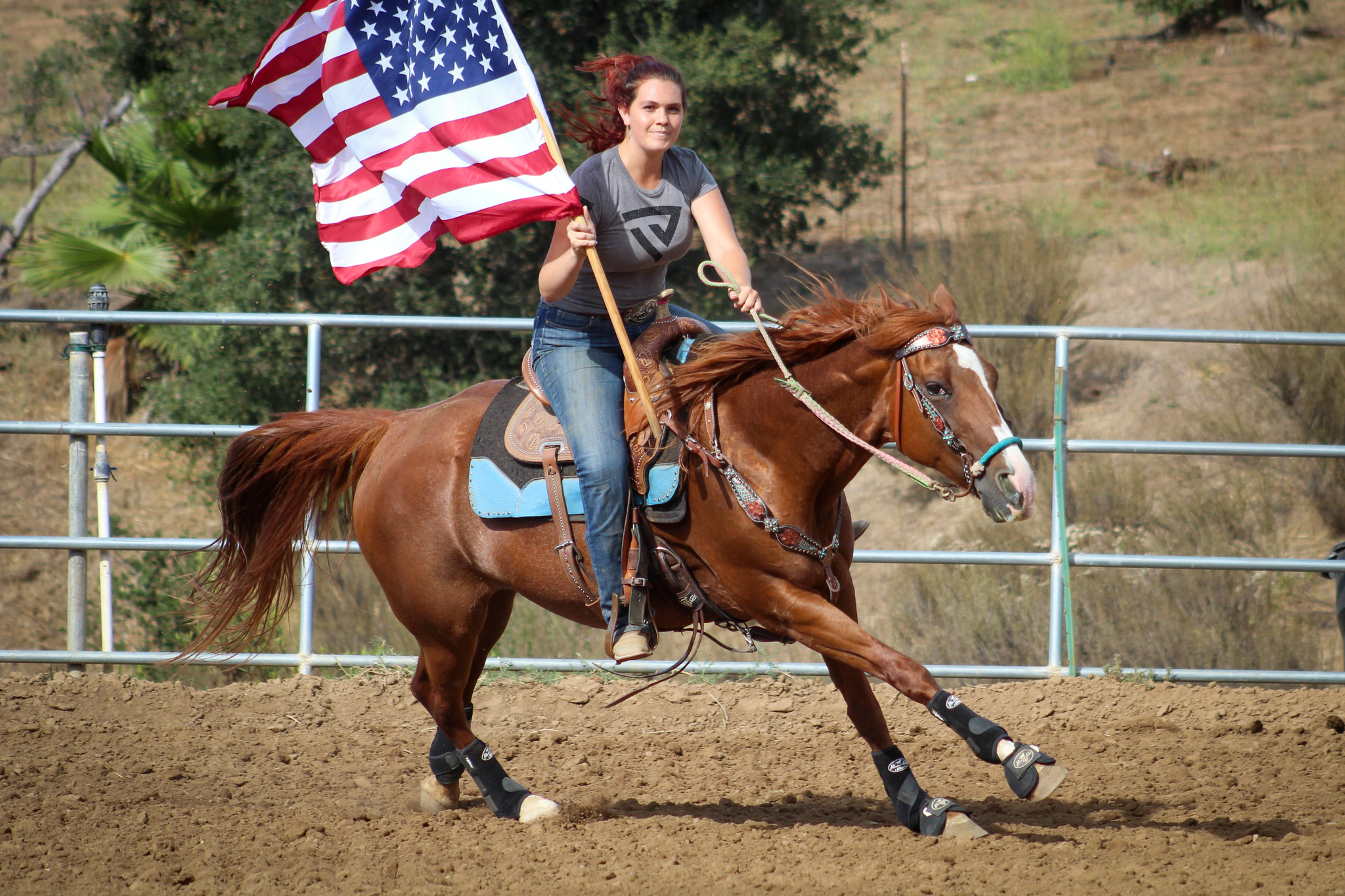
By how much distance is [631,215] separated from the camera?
12.3ft

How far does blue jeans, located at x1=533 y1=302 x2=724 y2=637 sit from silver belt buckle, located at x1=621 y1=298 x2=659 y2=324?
3 centimetres

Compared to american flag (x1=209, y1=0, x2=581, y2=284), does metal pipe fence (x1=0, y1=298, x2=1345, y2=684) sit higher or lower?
lower

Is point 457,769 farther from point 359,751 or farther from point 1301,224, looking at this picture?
point 1301,224

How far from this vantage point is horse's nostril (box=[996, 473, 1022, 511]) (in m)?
3.12

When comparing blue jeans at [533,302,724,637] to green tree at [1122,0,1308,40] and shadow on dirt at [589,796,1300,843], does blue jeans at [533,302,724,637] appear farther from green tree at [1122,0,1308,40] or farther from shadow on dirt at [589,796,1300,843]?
green tree at [1122,0,1308,40]

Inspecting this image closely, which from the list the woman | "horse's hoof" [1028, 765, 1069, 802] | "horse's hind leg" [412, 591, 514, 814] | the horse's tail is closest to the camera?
"horse's hoof" [1028, 765, 1069, 802]

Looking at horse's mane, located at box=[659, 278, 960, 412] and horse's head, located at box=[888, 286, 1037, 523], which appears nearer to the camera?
horse's head, located at box=[888, 286, 1037, 523]

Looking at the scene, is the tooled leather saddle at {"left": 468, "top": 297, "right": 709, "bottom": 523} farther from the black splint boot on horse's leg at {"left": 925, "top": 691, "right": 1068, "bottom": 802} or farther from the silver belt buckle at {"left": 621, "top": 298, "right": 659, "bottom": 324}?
the black splint boot on horse's leg at {"left": 925, "top": 691, "right": 1068, "bottom": 802}

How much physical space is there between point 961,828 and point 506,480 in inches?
77.2

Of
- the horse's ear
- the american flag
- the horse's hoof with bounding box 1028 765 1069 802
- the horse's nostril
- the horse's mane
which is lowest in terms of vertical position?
the horse's hoof with bounding box 1028 765 1069 802

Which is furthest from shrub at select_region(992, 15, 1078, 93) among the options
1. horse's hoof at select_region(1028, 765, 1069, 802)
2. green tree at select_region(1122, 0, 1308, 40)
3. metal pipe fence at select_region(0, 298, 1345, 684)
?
horse's hoof at select_region(1028, 765, 1069, 802)

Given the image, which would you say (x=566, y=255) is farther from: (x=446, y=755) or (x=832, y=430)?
(x=446, y=755)

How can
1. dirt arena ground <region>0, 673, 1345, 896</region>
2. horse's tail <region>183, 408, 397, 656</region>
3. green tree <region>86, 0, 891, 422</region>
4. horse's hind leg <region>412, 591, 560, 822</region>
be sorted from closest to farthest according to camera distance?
1. dirt arena ground <region>0, 673, 1345, 896</region>
2. horse's hind leg <region>412, 591, 560, 822</region>
3. horse's tail <region>183, 408, 397, 656</region>
4. green tree <region>86, 0, 891, 422</region>

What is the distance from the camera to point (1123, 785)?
176 inches
